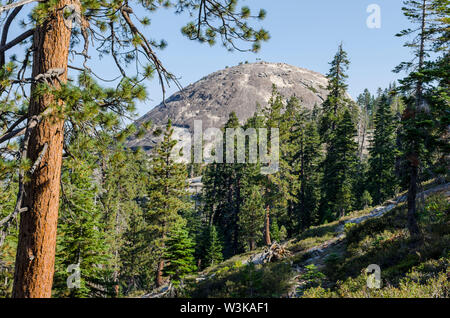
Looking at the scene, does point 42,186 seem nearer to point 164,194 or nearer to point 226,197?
point 164,194

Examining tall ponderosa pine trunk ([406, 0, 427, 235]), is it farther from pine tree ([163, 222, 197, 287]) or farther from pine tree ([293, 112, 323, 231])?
pine tree ([293, 112, 323, 231])

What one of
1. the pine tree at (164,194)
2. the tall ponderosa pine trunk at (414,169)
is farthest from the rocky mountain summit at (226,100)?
the tall ponderosa pine trunk at (414,169)

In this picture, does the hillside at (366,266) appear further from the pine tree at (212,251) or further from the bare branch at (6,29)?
the pine tree at (212,251)

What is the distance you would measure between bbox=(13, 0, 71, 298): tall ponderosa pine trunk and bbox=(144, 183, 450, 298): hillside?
7.03 m

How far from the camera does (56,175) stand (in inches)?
173

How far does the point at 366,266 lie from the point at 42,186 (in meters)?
11.1

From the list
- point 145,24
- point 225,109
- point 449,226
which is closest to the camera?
point 145,24

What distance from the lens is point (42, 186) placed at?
166 inches

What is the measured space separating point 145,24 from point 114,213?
30.3 m

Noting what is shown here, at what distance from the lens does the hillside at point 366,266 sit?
7.46 metres

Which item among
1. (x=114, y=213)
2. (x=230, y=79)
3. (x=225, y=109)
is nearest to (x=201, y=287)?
(x=114, y=213)

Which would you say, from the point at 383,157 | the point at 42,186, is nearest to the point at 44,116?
the point at 42,186

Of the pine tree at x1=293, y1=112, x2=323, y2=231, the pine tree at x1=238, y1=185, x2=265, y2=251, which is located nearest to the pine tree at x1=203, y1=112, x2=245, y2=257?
the pine tree at x1=238, y1=185, x2=265, y2=251
